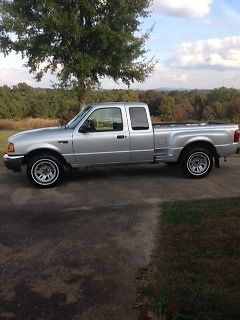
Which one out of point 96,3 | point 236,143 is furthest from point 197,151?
point 96,3

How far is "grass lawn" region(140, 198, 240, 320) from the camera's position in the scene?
3.98 m

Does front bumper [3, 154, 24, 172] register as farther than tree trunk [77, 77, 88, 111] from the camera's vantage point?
No

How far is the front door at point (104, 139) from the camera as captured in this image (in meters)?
9.24

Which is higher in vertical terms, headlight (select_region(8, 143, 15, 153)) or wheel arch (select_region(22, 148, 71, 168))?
headlight (select_region(8, 143, 15, 153))

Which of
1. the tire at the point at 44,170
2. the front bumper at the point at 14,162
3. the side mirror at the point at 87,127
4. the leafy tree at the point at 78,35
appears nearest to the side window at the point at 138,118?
the side mirror at the point at 87,127

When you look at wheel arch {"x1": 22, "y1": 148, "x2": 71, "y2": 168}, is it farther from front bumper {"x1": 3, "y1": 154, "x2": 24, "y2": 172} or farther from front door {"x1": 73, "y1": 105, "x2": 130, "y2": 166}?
front door {"x1": 73, "y1": 105, "x2": 130, "y2": 166}

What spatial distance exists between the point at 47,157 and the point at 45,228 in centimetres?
286

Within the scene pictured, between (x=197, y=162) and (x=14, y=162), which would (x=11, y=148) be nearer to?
(x=14, y=162)

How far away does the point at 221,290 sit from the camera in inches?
168

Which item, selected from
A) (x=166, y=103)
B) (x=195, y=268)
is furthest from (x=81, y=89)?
(x=166, y=103)

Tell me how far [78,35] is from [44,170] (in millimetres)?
10790

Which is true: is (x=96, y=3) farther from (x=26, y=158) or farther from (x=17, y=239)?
(x=17, y=239)

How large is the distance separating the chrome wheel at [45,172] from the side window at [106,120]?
1.16m

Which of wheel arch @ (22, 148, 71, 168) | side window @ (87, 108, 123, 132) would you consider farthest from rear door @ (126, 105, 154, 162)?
wheel arch @ (22, 148, 71, 168)
